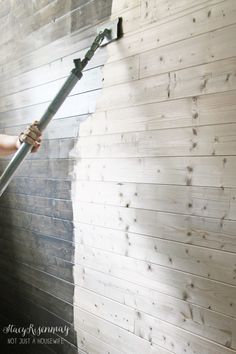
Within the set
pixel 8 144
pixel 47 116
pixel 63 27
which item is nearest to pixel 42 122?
pixel 47 116

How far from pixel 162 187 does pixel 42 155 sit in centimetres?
92

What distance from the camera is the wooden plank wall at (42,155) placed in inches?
63.6

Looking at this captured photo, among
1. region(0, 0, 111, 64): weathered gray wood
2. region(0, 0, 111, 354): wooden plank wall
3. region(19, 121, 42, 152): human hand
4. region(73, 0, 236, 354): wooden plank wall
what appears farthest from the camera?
region(0, 0, 111, 354): wooden plank wall

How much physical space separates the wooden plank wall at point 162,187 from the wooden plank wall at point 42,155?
140 mm

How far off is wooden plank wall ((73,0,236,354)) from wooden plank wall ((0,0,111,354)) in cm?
14

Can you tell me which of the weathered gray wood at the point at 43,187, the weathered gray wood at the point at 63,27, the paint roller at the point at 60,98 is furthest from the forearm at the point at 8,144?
the weathered gray wood at the point at 63,27

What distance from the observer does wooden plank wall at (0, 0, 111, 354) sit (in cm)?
161

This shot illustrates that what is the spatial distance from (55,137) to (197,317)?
46.0 inches

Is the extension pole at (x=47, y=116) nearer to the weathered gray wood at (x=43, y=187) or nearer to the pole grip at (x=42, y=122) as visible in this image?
the pole grip at (x=42, y=122)

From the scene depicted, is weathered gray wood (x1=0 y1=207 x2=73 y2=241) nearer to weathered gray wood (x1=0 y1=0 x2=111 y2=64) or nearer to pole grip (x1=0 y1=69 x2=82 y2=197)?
pole grip (x1=0 y1=69 x2=82 y2=197)

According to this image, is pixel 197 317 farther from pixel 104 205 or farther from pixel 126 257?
pixel 104 205

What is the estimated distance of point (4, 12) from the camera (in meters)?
2.14

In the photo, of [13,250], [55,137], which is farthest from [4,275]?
[55,137]

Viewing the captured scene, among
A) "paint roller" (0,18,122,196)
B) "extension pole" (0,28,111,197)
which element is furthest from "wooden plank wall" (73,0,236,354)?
"extension pole" (0,28,111,197)
